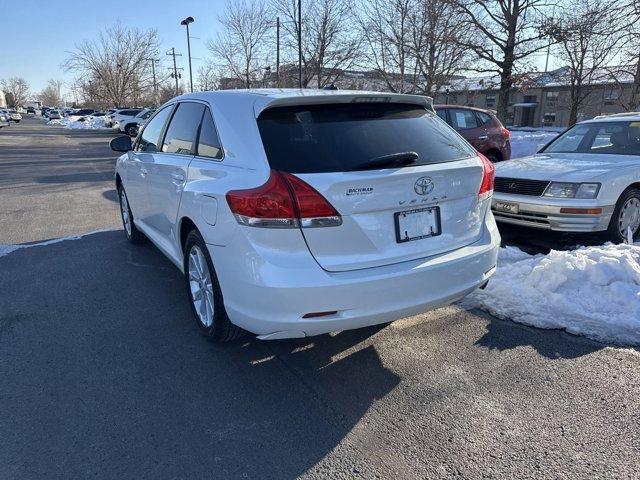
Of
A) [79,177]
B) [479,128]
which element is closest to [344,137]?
[479,128]

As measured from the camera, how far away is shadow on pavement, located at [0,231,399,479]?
7.88ft

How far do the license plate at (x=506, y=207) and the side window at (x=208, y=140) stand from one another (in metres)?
3.86

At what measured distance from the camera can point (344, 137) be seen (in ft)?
9.68

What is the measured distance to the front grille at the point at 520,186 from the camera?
560cm

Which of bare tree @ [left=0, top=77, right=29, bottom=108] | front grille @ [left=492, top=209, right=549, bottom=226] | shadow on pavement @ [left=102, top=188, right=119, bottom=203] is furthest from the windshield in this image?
bare tree @ [left=0, top=77, right=29, bottom=108]

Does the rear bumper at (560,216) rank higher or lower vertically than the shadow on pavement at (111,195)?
higher

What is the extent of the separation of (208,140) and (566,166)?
4558mm

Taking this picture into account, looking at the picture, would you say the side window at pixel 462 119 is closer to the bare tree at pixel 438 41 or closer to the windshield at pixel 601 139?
the windshield at pixel 601 139

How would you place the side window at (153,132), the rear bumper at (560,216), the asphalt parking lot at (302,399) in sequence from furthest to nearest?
the rear bumper at (560,216), the side window at (153,132), the asphalt parking lot at (302,399)

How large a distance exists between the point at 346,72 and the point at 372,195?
2972cm

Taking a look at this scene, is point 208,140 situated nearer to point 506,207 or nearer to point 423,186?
point 423,186

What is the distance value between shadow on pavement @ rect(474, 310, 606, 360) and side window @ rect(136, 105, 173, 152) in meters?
3.37

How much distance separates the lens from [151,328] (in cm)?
379

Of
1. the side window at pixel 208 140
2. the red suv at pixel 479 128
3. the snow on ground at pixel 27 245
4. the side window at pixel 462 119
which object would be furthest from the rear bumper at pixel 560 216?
the side window at pixel 462 119
